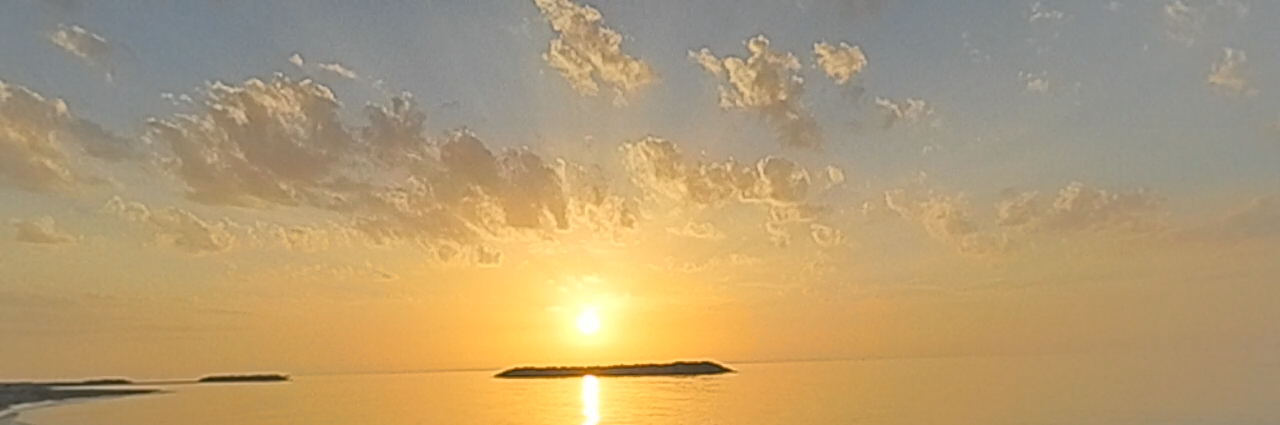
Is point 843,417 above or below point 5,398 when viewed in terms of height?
below

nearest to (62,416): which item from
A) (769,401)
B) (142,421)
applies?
(142,421)

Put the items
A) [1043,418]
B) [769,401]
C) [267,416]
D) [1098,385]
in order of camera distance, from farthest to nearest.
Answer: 1. [1098,385]
2. [769,401]
3. [267,416]
4. [1043,418]

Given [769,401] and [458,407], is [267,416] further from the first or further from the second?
[769,401]

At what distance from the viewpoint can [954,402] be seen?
77.1 meters

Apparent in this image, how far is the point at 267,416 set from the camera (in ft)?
242

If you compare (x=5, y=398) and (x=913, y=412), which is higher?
(x=5, y=398)

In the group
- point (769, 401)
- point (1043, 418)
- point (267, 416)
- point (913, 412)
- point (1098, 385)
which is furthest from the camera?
point (1098, 385)

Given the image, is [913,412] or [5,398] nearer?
[913,412]

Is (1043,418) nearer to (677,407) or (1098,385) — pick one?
(677,407)

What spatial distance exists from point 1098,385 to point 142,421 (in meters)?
88.0

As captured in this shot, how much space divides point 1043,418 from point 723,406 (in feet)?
82.2

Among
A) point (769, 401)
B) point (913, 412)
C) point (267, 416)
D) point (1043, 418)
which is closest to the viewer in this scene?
point (1043, 418)

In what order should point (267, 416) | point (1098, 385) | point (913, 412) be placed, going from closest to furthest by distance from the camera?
point (913, 412)
point (267, 416)
point (1098, 385)

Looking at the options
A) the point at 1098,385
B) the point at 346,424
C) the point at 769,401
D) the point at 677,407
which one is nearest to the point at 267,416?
the point at 346,424
